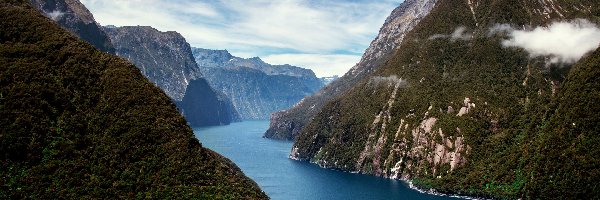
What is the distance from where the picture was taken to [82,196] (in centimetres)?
10562

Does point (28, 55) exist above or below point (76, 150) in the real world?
above

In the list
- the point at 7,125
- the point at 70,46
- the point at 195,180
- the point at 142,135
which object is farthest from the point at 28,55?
the point at 195,180

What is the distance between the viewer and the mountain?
108 metres

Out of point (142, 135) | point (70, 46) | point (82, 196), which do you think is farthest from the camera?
point (70, 46)

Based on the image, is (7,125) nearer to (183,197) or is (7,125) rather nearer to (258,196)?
(183,197)

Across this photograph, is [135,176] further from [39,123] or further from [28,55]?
[28,55]

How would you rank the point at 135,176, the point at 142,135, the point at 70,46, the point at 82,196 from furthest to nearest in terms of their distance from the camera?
1. the point at 70,46
2. the point at 142,135
3. the point at 135,176
4. the point at 82,196

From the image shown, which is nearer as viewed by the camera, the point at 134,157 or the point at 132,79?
the point at 134,157

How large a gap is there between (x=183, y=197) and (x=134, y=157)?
14146mm

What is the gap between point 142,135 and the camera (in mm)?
121250

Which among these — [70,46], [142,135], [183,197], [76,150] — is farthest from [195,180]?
[70,46]

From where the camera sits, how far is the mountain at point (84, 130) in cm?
10781

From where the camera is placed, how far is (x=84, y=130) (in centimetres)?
11838

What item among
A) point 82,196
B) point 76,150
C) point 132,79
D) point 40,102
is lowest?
point 82,196
